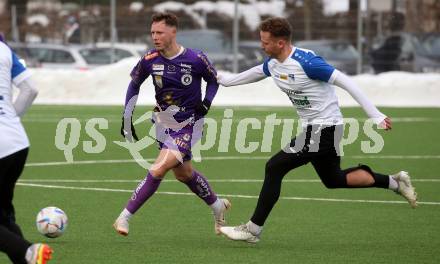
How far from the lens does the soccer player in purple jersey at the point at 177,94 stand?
11.4 meters

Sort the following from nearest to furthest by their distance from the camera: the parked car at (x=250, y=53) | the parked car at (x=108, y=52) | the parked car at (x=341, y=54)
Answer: the parked car at (x=341, y=54) < the parked car at (x=250, y=53) < the parked car at (x=108, y=52)

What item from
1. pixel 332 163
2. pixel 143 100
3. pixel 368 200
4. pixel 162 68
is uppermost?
pixel 162 68

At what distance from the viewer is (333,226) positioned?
39.2 ft

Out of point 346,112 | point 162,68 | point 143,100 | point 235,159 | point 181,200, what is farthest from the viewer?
point 143,100

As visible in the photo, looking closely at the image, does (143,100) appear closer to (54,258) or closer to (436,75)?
→ (436,75)

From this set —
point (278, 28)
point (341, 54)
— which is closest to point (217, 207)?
point (278, 28)

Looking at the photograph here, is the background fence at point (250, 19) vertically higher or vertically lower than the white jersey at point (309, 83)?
lower

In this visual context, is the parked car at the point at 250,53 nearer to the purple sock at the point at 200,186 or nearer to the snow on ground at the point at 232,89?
the snow on ground at the point at 232,89

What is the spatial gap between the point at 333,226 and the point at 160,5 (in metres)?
25.2

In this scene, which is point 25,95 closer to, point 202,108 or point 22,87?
point 22,87

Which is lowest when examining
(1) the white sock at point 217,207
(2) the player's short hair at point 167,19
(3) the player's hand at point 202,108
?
(1) the white sock at point 217,207

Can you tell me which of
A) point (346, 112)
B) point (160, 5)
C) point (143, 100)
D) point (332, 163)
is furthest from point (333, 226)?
point (160, 5)

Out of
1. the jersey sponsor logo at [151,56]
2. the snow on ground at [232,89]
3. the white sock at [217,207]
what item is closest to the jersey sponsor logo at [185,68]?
the jersey sponsor logo at [151,56]

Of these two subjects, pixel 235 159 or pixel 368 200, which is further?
pixel 235 159
